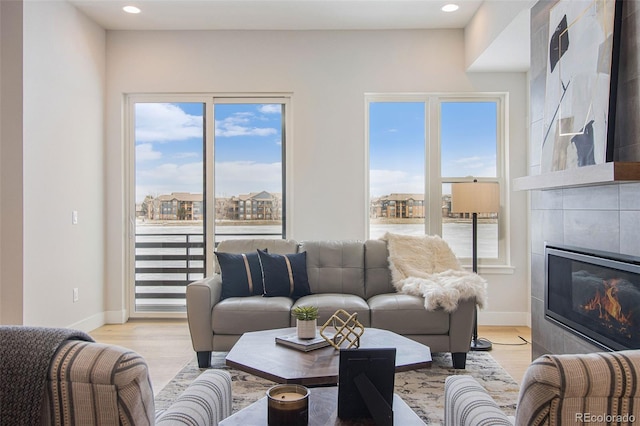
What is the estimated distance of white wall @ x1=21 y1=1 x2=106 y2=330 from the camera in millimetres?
3627

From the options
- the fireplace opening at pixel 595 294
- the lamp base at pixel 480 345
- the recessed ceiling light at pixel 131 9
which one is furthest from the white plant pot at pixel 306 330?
the recessed ceiling light at pixel 131 9

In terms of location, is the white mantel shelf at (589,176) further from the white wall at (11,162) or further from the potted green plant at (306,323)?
the white wall at (11,162)

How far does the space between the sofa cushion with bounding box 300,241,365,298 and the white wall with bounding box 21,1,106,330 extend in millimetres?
2010

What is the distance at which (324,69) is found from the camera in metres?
4.72

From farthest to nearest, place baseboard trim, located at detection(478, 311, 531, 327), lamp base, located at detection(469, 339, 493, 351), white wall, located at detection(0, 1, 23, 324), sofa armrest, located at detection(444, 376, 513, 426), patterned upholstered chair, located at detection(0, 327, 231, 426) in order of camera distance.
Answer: baseboard trim, located at detection(478, 311, 531, 327) → lamp base, located at detection(469, 339, 493, 351) → white wall, located at detection(0, 1, 23, 324) → sofa armrest, located at detection(444, 376, 513, 426) → patterned upholstered chair, located at detection(0, 327, 231, 426)

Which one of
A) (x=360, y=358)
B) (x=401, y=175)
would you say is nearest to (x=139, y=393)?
(x=360, y=358)

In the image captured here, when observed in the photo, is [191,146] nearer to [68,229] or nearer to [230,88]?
[230,88]

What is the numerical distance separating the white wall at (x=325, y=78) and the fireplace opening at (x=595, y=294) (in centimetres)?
173

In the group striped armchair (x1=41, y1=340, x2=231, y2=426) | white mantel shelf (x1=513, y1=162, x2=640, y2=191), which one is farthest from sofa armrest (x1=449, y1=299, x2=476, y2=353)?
striped armchair (x1=41, y1=340, x2=231, y2=426)

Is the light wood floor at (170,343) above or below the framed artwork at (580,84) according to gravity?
below

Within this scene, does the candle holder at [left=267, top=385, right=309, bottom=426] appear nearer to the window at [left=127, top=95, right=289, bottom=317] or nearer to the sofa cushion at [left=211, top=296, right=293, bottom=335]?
the sofa cushion at [left=211, top=296, right=293, bottom=335]

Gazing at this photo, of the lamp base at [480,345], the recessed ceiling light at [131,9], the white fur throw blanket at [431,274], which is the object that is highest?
the recessed ceiling light at [131,9]

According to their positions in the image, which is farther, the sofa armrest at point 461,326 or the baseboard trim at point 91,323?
the baseboard trim at point 91,323

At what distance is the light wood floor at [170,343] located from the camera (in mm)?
3393
